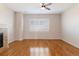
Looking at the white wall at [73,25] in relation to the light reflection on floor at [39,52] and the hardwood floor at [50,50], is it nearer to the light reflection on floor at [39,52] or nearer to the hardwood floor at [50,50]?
the hardwood floor at [50,50]

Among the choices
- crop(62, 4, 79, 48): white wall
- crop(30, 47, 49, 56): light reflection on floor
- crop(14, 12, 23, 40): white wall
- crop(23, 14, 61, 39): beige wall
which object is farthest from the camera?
crop(23, 14, 61, 39): beige wall

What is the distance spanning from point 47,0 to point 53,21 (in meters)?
8.77

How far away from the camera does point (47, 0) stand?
1187 mm

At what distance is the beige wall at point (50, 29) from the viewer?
9.81 meters

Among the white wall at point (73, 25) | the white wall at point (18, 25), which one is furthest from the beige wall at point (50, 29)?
the white wall at point (73, 25)

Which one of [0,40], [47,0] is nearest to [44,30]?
[0,40]

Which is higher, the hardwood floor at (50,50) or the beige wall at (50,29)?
the beige wall at (50,29)

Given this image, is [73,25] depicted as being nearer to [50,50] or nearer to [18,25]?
[50,50]

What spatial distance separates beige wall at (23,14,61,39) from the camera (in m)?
9.81

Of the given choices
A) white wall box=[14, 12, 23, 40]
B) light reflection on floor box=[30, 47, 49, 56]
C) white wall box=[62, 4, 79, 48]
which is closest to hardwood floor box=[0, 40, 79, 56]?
light reflection on floor box=[30, 47, 49, 56]

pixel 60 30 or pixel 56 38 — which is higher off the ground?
pixel 60 30

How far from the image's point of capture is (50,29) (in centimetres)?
988

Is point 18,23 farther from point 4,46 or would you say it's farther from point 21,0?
point 21,0

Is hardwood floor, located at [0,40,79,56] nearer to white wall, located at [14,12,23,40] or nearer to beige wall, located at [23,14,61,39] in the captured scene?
white wall, located at [14,12,23,40]
